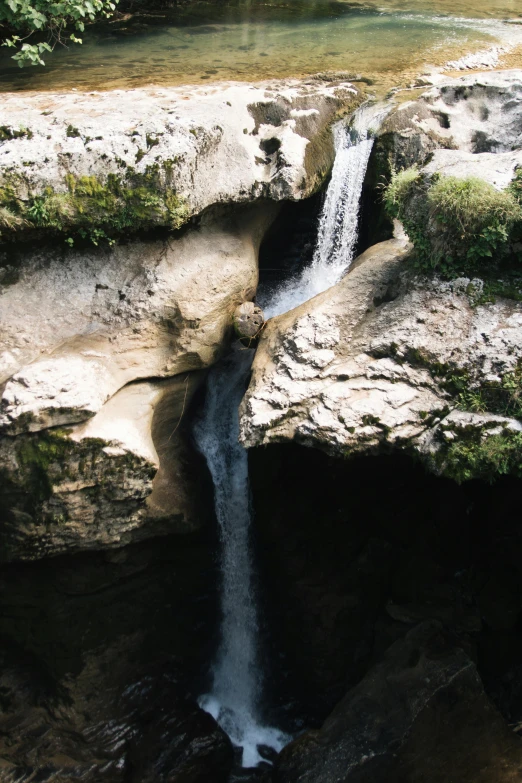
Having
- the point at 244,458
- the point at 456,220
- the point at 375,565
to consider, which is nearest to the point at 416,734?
the point at 375,565

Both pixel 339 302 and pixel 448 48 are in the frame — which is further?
pixel 448 48

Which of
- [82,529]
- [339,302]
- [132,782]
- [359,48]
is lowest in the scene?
[132,782]

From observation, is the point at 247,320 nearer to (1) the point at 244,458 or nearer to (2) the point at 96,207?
(1) the point at 244,458

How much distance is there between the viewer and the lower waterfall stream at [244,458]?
795 centimetres

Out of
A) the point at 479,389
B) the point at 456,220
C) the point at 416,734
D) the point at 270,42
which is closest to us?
the point at 479,389

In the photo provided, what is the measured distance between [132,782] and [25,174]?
6688 mm

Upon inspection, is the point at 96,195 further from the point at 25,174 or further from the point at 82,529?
the point at 82,529

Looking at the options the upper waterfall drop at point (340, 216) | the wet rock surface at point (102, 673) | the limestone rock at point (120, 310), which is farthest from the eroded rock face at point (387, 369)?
the wet rock surface at point (102, 673)

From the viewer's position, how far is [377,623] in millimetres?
7793

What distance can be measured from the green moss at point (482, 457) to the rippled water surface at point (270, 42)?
6.17 meters

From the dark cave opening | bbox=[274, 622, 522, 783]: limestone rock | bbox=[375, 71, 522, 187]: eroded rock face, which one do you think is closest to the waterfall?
the dark cave opening

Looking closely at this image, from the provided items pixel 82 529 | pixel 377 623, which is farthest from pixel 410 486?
pixel 82 529

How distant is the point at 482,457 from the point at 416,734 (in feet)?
9.13

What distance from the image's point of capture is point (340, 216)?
842cm
